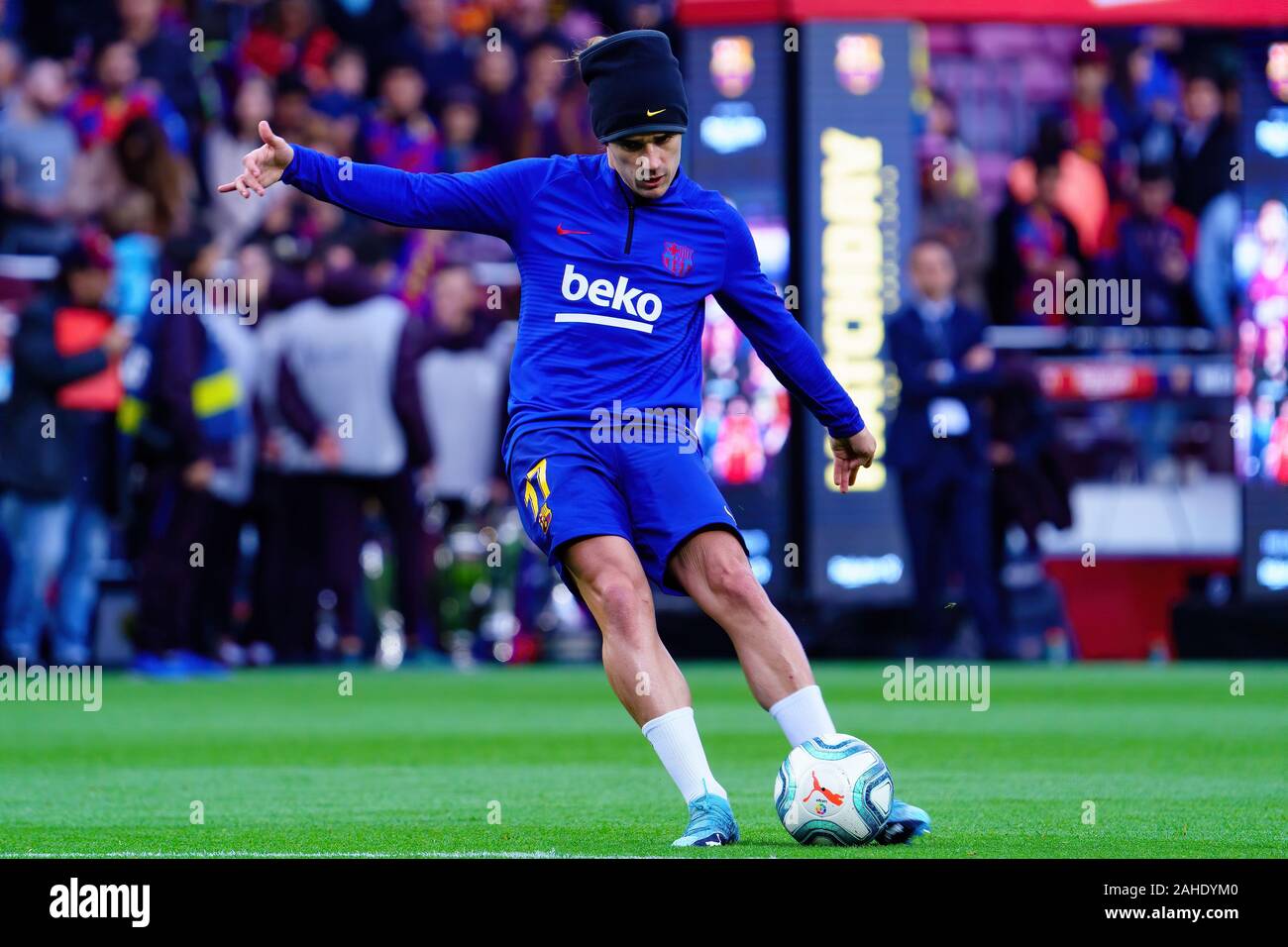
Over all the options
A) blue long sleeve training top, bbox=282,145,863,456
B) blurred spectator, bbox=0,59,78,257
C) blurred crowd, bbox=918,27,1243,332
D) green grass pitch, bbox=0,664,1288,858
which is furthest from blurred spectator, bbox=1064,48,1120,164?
blue long sleeve training top, bbox=282,145,863,456

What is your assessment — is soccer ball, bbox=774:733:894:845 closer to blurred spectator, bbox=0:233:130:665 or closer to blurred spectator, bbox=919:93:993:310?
blurred spectator, bbox=0:233:130:665

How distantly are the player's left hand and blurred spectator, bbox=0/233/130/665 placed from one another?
350 inches

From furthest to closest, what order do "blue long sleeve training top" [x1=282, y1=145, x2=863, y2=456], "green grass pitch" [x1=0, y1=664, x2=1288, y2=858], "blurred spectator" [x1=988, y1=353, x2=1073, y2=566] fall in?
"blurred spectator" [x1=988, y1=353, x2=1073, y2=566], "green grass pitch" [x1=0, y1=664, x2=1288, y2=858], "blue long sleeve training top" [x1=282, y1=145, x2=863, y2=456]

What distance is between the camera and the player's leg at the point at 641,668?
709cm

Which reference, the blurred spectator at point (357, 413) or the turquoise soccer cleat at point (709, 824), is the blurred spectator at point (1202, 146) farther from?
the turquoise soccer cleat at point (709, 824)

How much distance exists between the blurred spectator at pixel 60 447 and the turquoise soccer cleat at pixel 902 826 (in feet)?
31.2

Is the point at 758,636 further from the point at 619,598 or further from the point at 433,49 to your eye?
the point at 433,49

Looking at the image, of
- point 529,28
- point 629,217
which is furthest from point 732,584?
point 529,28

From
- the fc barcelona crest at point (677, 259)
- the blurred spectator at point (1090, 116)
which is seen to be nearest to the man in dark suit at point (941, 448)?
the blurred spectator at point (1090, 116)

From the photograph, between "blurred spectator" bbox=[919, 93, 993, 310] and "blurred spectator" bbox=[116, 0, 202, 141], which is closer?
"blurred spectator" bbox=[919, 93, 993, 310]

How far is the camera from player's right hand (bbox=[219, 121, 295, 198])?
23.3 ft

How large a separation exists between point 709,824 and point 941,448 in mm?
9818

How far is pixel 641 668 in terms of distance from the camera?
7.12 m

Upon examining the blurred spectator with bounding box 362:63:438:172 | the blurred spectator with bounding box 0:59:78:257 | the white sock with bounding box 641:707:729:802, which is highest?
the blurred spectator with bounding box 362:63:438:172
